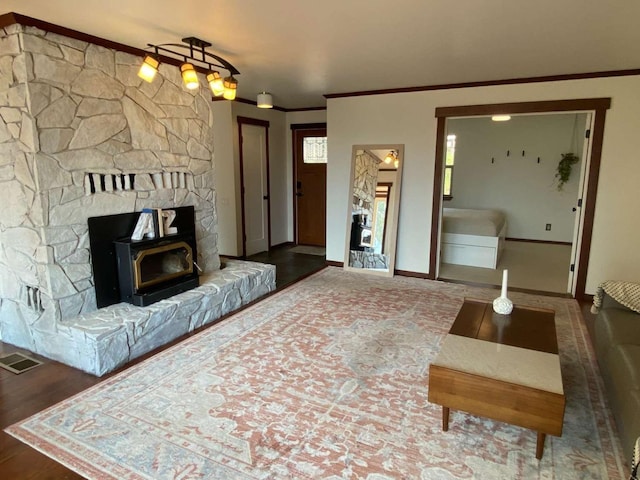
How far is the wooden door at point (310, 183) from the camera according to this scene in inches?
270

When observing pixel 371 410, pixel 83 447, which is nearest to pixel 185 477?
pixel 83 447

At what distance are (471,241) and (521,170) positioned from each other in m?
2.81

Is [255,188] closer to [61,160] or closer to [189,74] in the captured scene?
[189,74]

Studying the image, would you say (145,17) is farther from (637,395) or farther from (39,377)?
(637,395)

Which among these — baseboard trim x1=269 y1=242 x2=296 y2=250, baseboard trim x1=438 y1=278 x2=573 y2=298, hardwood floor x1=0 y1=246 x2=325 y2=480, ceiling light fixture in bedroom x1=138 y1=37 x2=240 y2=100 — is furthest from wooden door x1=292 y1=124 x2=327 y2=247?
hardwood floor x1=0 y1=246 x2=325 y2=480

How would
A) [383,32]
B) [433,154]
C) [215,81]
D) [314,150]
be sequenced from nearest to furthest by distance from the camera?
1. [383,32]
2. [215,81]
3. [433,154]
4. [314,150]

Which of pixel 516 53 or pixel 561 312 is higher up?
pixel 516 53

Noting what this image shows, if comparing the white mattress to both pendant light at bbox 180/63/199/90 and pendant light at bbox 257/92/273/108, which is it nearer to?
pendant light at bbox 257/92/273/108

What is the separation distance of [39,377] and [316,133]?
5273 mm

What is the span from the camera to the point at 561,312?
4.00 meters

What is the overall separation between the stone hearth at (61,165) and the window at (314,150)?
3496mm

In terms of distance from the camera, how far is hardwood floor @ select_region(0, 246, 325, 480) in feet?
6.22

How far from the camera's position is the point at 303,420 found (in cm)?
226

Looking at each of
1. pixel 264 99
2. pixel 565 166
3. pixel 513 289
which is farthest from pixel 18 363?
pixel 565 166
